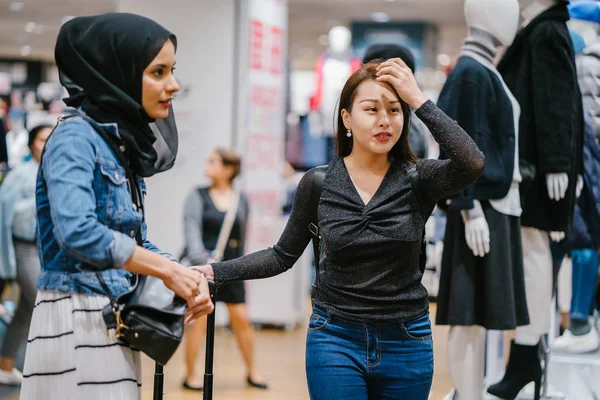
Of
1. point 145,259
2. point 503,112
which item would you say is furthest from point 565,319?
point 145,259

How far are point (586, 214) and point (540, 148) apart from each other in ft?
4.20

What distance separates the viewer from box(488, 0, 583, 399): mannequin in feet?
12.9

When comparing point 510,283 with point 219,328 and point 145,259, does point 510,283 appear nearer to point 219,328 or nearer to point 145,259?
point 145,259

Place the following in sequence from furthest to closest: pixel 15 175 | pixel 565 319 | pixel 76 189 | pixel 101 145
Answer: pixel 565 319 → pixel 15 175 → pixel 101 145 → pixel 76 189

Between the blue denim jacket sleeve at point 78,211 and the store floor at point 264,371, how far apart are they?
327cm

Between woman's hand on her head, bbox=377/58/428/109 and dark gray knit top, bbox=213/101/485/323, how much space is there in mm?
30

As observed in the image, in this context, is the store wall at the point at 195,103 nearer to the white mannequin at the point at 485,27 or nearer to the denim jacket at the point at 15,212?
the denim jacket at the point at 15,212

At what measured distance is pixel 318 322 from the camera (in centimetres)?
252

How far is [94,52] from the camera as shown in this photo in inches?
82.7

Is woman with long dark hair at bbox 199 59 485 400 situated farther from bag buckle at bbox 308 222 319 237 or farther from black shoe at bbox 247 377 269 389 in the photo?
black shoe at bbox 247 377 269 389

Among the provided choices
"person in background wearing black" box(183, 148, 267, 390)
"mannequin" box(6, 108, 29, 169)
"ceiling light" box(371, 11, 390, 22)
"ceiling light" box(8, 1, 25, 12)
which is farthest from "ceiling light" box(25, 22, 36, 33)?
"person in background wearing black" box(183, 148, 267, 390)

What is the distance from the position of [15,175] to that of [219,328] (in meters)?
2.80

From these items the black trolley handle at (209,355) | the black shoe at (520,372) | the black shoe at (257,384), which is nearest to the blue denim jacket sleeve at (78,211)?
the black trolley handle at (209,355)

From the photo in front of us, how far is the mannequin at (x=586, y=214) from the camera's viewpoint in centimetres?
506
